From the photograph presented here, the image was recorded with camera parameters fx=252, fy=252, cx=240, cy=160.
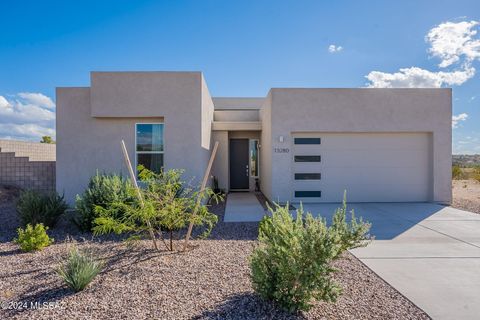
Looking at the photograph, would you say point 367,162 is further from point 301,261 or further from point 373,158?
point 301,261

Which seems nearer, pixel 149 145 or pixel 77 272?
pixel 77 272

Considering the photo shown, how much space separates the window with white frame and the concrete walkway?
3.01 metres

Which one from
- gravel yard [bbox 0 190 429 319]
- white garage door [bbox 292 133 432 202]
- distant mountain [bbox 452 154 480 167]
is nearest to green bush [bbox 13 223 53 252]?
gravel yard [bbox 0 190 429 319]

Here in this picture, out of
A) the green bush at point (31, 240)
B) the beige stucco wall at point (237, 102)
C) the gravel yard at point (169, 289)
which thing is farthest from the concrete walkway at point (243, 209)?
the beige stucco wall at point (237, 102)

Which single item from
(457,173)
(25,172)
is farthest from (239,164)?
(457,173)

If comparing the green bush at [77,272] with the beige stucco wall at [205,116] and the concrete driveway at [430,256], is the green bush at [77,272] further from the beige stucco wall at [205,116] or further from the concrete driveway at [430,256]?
the beige stucco wall at [205,116]

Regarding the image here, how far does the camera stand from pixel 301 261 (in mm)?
2795

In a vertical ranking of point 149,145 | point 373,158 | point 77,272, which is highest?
point 149,145

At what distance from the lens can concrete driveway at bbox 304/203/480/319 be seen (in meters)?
3.31

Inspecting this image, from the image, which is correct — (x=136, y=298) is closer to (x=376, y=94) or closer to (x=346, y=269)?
(x=346, y=269)

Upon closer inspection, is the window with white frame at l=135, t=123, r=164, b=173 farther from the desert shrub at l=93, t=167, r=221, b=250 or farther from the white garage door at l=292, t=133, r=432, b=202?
the white garage door at l=292, t=133, r=432, b=202

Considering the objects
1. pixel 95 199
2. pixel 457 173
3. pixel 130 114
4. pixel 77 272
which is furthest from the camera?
pixel 457 173

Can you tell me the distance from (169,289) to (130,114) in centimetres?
667

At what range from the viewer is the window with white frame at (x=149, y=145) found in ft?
29.1
